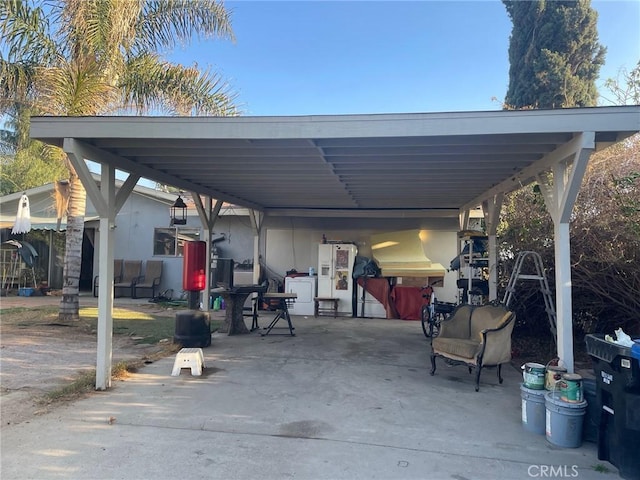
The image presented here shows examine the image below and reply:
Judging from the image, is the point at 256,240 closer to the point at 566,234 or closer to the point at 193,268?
the point at 193,268

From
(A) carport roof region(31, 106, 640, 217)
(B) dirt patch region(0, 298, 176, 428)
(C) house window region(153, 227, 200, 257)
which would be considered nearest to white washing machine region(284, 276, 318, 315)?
(A) carport roof region(31, 106, 640, 217)

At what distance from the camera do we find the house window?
581 inches

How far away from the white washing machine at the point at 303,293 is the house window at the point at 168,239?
16.2ft

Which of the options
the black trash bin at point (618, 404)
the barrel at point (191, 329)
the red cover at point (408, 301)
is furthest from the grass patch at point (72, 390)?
the red cover at point (408, 301)

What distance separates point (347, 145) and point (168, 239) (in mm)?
11420

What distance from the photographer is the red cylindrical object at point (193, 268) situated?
7.07 m

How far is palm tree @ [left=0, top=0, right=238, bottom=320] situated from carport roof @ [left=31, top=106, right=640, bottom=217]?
2.85 meters

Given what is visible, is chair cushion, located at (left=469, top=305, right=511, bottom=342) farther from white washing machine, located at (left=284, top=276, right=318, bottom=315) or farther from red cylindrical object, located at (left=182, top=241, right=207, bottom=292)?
white washing machine, located at (left=284, top=276, right=318, bottom=315)

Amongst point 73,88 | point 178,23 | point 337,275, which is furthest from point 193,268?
point 178,23

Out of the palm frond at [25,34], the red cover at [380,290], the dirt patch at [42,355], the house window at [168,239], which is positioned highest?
the palm frond at [25,34]

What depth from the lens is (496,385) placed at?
17.1ft

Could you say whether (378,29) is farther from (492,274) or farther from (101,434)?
(101,434)

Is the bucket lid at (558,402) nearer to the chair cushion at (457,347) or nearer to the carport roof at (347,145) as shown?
the chair cushion at (457,347)

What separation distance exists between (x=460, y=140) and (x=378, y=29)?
280 inches
